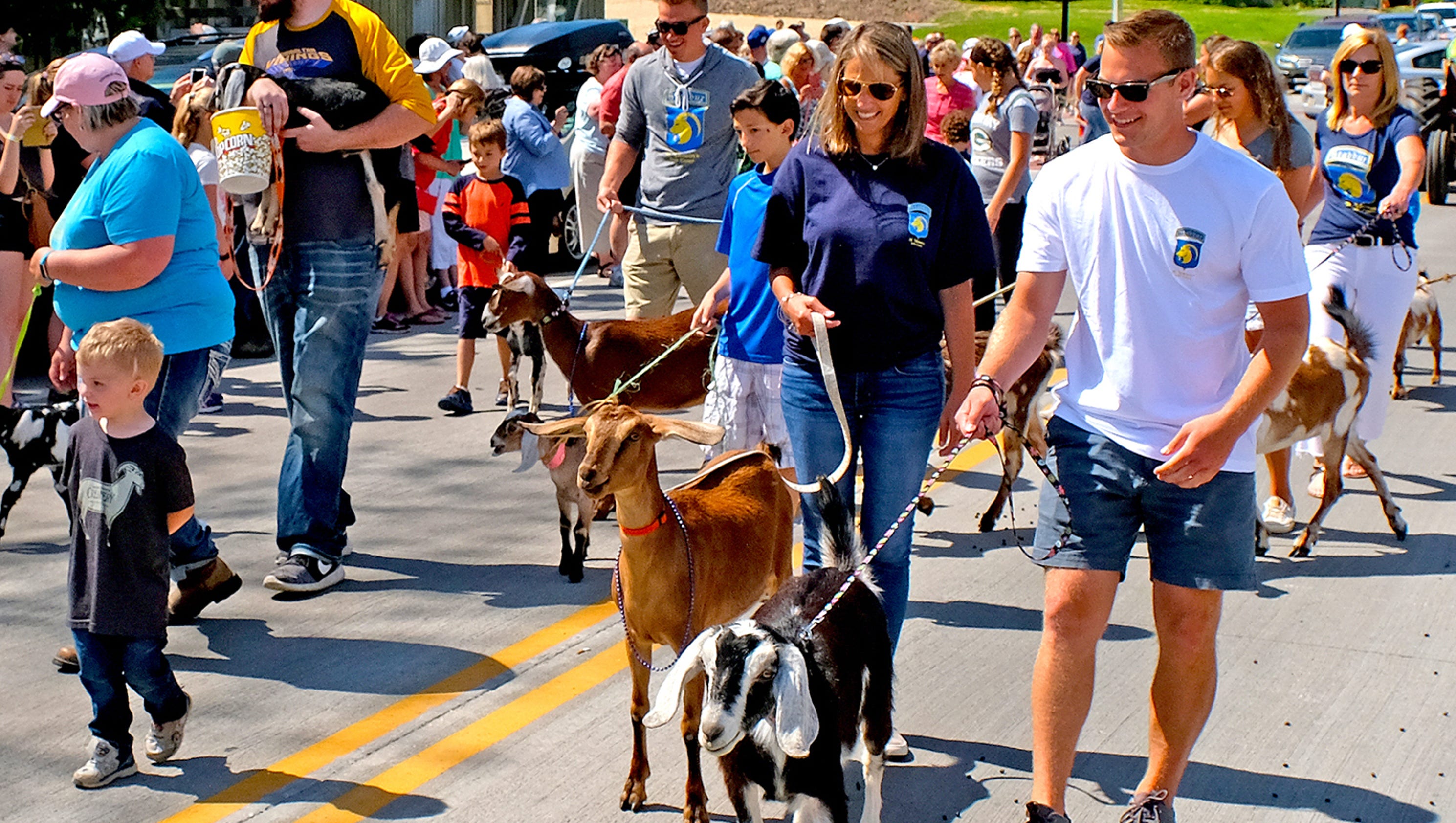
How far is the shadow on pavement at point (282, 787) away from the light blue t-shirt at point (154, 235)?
64.6 inches

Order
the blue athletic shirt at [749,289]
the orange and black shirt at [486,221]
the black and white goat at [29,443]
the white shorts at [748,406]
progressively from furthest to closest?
1. the orange and black shirt at [486,221]
2. the black and white goat at [29,443]
3. the white shorts at [748,406]
4. the blue athletic shirt at [749,289]

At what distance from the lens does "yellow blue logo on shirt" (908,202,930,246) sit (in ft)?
14.3

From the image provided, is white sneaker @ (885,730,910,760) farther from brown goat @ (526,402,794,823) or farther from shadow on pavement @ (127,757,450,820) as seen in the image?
shadow on pavement @ (127,757,450,820)

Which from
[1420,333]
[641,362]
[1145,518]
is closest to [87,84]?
[641,362]

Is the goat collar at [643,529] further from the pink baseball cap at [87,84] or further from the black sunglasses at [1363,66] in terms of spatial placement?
the black sunglasses at [1363,66]

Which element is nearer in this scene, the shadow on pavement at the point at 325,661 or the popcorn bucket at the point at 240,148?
the shadow on pavement at the point at 325,661

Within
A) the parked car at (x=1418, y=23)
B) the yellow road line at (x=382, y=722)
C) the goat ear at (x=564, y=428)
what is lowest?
the yellow road line at (x=382, y=722)

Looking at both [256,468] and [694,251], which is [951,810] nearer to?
[694,251]

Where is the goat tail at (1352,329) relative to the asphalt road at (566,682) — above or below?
above

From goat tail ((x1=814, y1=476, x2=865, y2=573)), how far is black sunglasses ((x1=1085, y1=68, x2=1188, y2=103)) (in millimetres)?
1282

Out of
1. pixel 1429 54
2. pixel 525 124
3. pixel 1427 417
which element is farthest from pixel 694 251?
pixel 1429 54

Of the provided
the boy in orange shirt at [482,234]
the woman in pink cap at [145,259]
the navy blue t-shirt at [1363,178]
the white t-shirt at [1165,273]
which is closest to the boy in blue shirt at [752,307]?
the white t-shirt at [1165,273]

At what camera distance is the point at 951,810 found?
4.36 meters

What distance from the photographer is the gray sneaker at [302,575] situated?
6.11 meters
